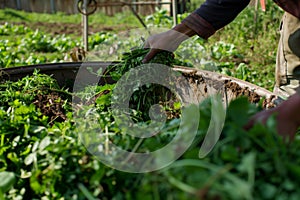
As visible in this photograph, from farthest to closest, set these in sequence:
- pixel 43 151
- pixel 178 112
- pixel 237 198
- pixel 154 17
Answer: pixel 154 17 → pixel 178 112 → pixel 43 151 → pixel 237 198

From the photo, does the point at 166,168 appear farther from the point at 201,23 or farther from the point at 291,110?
the point at 201,23

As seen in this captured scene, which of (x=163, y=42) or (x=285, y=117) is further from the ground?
(x=163, y=42)

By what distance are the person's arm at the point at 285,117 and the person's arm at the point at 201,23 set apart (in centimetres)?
113

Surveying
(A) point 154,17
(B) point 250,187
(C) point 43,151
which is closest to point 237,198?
(B) point 250,187

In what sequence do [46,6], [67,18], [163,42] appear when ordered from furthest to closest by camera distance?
[46,6] → [67,18] → [163,42]

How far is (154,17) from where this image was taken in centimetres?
697

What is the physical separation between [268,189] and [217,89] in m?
1.38

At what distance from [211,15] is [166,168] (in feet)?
4.62

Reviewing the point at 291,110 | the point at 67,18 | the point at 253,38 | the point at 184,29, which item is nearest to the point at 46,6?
the point at 67,18

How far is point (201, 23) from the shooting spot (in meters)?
2.25

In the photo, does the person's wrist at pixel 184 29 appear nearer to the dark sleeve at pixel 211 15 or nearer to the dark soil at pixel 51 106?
the dark sleeve at pixel 211 15

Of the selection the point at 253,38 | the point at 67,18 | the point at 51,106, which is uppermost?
the point at 67,18

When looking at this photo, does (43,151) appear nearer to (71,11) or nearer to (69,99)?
(69,99)

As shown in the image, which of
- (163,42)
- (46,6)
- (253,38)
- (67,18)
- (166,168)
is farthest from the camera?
(46,6)
